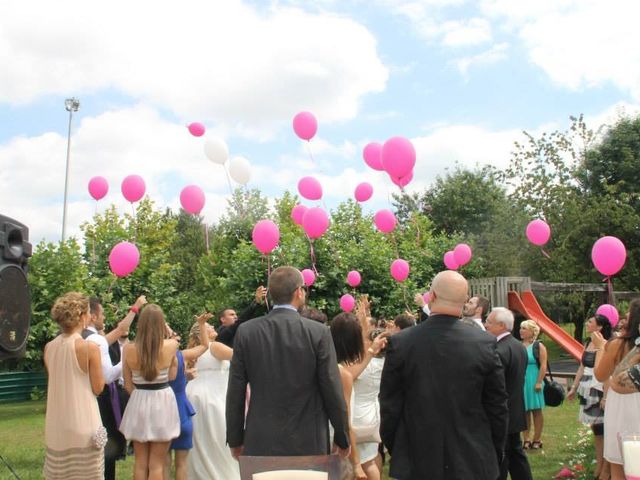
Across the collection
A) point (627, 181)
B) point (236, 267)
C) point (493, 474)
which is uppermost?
point (627, 181)

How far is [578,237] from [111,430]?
18.6 m

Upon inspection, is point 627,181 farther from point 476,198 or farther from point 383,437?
point 383,437

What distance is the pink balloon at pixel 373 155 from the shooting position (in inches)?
423

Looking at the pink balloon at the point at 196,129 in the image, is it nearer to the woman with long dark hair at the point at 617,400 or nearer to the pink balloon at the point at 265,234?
the pink balloon at the point at 265,234

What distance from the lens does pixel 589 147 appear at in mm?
25203

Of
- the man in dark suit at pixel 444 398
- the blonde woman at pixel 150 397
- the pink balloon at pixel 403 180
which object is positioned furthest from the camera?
the pink balloon at pixel 403 180

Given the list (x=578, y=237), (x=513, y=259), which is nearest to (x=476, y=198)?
(x=513, y=259)

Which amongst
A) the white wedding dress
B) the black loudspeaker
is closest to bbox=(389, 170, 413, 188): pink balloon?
the white wedding dress

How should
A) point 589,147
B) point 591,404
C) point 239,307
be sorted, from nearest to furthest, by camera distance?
point 591,404, point 239,307, point 589,147

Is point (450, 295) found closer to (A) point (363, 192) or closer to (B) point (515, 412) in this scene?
(B) point (515, 412)

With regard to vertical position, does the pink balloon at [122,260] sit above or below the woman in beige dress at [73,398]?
above

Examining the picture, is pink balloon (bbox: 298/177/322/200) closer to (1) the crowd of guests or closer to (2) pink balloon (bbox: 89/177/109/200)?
(2) pink balloon (bbox: 89/177/109/200)

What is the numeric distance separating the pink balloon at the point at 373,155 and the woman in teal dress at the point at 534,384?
345 cm

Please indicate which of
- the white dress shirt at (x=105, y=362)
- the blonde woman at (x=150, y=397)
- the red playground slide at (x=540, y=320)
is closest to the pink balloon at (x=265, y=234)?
the white dress shirt at (x=105, y=362)
